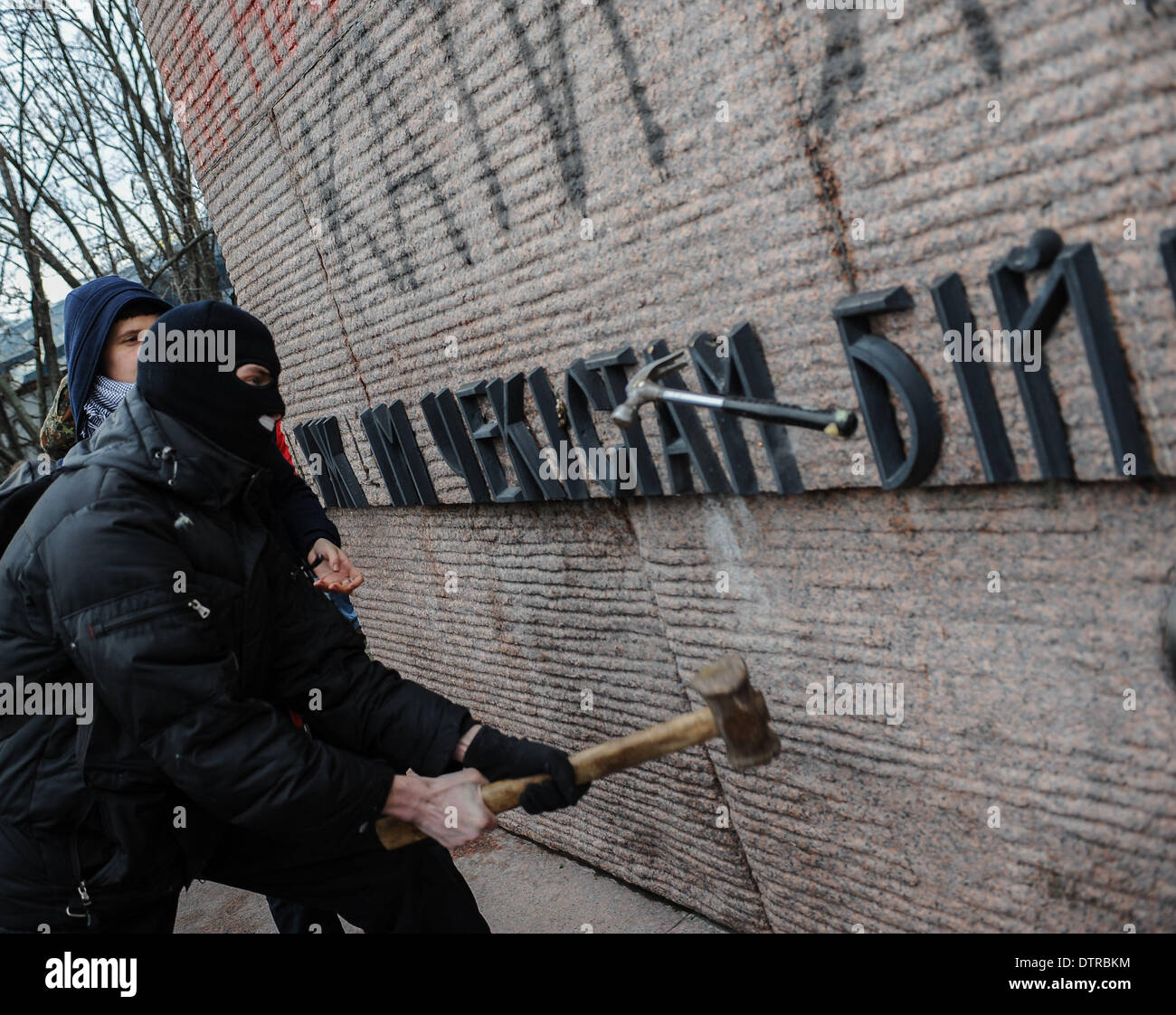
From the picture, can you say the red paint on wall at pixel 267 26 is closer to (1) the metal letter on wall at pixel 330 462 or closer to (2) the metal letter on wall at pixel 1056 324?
(1) the metal letter on wall at pixel 330 462

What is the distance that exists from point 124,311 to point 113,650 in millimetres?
1393

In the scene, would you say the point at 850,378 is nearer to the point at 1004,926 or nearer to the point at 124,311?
the point at 1004,926

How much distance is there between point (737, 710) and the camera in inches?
95.2

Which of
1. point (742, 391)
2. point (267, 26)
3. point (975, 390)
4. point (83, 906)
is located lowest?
point (83, 906)

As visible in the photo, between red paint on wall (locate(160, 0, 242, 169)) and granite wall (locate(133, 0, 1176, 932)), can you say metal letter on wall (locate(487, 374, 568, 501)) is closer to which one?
granite wall (locate(133, 0, 1176, 932))

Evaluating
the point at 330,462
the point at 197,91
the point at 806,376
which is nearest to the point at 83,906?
the point at 806,376

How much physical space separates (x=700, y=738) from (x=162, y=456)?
152 cm

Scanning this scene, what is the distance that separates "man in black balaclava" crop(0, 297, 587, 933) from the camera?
2236 mm

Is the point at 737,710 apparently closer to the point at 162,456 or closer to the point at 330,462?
the point at 162,456

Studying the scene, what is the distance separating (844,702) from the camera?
2.66m

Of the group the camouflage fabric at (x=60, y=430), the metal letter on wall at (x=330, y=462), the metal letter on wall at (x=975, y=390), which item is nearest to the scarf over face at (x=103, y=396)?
the camouflage fabric at (x=60, y=430)

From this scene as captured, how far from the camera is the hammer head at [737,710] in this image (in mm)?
2393

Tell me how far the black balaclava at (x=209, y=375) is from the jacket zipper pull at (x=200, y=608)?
0.47 meters

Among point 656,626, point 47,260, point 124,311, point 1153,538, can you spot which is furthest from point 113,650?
point 47,260
